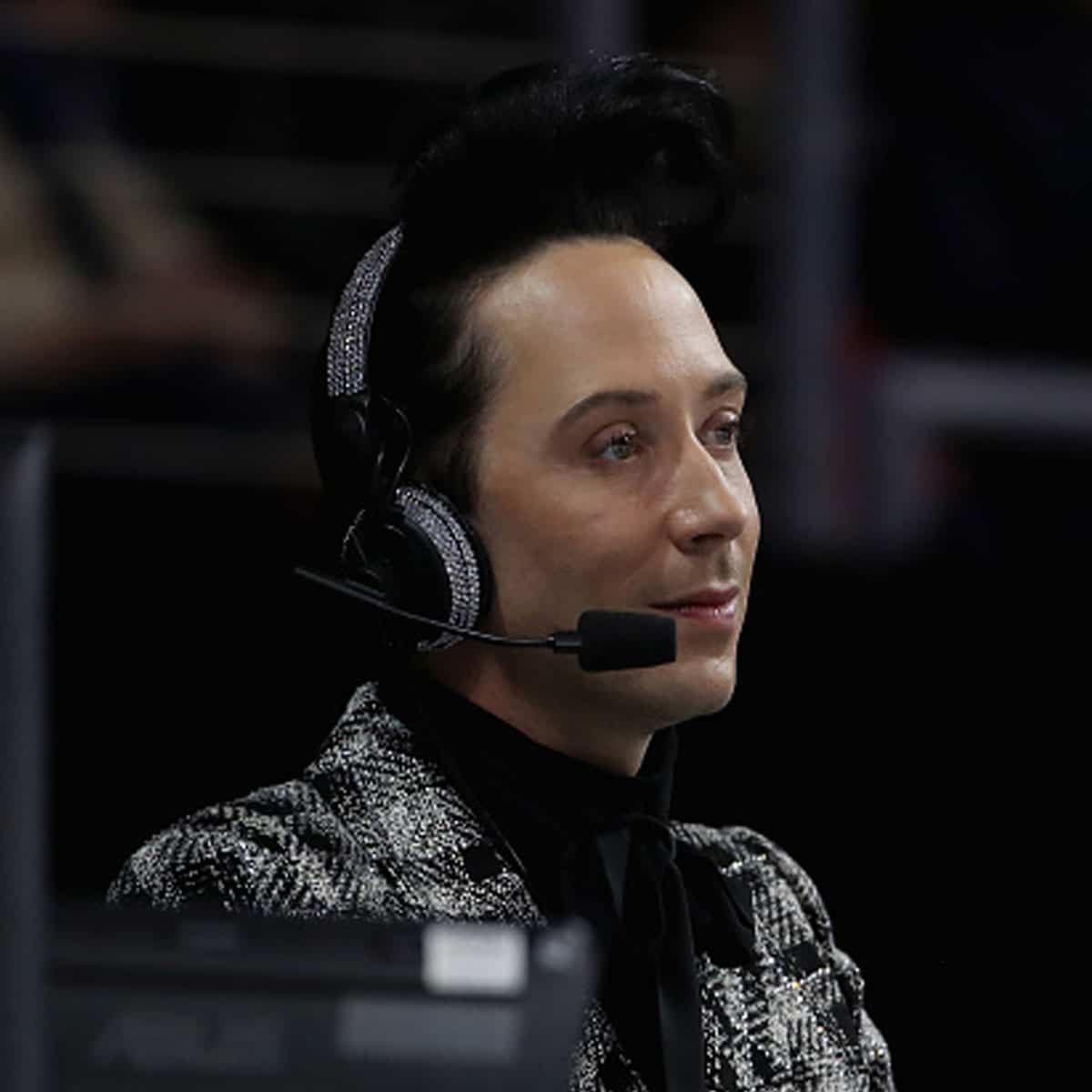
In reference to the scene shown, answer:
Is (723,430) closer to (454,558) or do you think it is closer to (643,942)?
(454,558)

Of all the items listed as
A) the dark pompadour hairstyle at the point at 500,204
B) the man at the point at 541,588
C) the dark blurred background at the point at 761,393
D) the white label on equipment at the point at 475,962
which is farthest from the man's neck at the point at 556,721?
the white label on equipment at the point at 475,962

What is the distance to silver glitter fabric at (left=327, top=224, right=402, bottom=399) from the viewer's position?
1764 mm

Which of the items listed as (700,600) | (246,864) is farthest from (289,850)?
(700,600)

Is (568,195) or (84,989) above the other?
(568,195)

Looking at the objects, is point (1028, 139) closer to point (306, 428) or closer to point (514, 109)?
point (306, 428)

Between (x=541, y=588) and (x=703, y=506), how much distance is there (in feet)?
0.37

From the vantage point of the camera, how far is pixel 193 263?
3621 mm

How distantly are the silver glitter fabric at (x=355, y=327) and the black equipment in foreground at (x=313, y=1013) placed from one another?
3.02 feet

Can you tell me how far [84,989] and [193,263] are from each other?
2.83m

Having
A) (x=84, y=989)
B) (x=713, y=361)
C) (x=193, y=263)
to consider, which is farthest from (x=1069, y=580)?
(x=84, y=989)

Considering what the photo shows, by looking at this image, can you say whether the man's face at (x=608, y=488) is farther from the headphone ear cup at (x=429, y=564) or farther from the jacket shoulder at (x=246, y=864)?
the jacket shoulder at (x=246, y=864)

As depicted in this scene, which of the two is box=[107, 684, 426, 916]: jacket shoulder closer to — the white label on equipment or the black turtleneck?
the black turtleneck

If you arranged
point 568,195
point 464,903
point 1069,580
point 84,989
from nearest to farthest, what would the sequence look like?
point 84,989 → point 464,903 → point 568,195 → point 1069,580

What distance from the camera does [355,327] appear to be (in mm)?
1771
